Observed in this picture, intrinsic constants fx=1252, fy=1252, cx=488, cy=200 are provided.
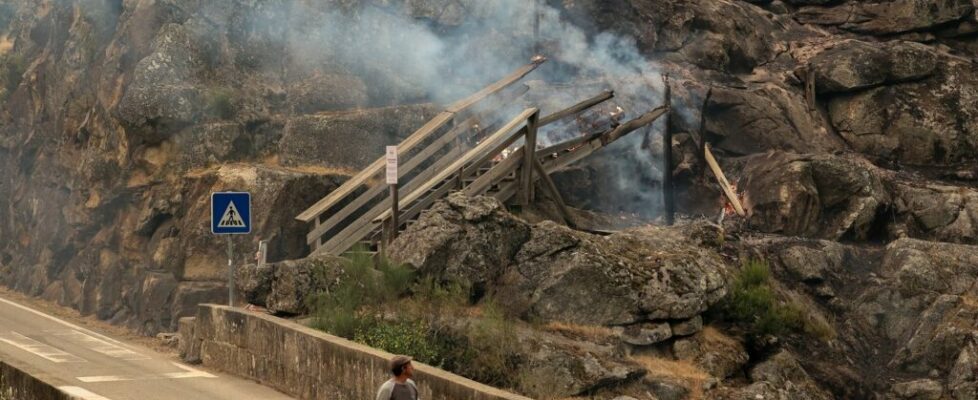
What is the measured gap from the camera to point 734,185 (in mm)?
24797

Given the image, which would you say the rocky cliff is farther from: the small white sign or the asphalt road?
the asphalt road

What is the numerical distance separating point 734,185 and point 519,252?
335 inches

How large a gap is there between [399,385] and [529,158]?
11.3 metres

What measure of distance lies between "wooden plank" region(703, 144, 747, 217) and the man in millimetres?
14064

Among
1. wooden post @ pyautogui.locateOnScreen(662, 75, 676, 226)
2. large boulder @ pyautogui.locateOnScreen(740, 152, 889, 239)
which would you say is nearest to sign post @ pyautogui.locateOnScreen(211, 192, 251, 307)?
wooden post @ pyautogui.locateOnScreen(662, 75, 676, 226)

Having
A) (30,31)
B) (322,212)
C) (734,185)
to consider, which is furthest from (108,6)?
(734,185)

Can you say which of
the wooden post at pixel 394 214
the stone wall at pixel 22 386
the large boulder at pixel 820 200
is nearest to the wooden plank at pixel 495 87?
the large boulder at pixel 820 200

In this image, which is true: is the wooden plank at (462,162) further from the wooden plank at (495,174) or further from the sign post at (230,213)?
the sign post at (230,213)

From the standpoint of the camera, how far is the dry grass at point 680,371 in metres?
15.8

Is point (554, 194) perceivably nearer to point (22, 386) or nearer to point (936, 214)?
point (936, 214)

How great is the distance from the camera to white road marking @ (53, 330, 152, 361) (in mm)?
18812

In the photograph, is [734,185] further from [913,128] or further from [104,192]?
[104,192]

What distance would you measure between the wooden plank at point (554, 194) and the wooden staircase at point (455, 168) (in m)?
0.02

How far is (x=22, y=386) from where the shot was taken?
1195 centimetres
